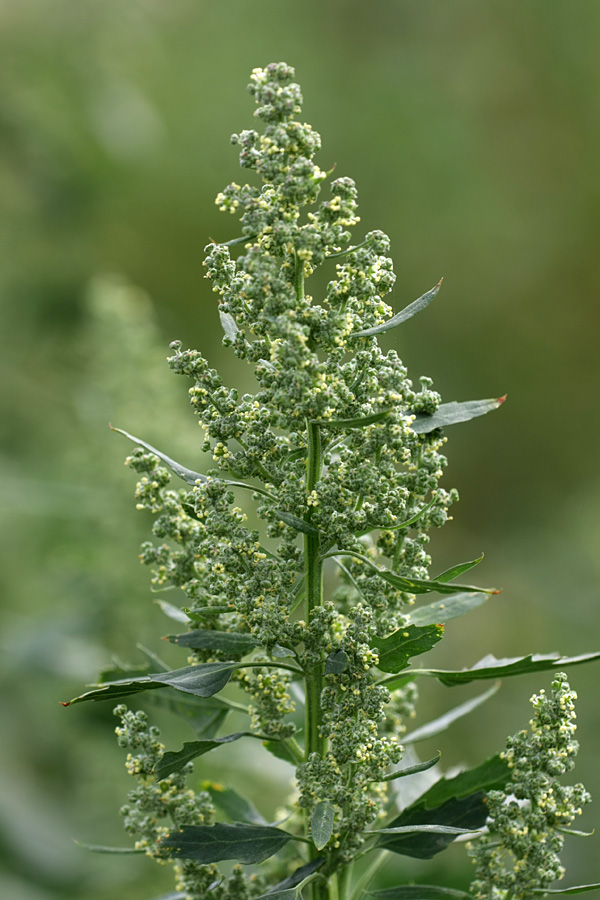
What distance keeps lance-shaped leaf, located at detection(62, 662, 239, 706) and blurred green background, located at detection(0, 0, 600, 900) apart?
84cm

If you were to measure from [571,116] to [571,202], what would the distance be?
803mm

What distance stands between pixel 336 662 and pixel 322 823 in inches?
7.3

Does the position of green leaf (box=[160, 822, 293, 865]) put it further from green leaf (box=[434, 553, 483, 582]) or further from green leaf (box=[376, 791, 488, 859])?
green leaf (box=[434, 553, 483, 582])

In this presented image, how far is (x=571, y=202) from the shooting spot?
7676mm

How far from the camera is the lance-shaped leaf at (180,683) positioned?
1.07 m

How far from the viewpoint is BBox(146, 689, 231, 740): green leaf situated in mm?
1388

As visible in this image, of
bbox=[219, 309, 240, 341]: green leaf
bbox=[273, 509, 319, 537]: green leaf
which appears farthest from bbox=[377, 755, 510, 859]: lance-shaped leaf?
bbox=[219, 309, 240, 341]: green leaf

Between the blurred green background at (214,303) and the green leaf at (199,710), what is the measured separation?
64cm

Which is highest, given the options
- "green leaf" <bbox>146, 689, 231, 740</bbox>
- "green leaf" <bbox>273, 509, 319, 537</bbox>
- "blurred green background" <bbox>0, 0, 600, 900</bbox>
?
"blurred green background" <bbox>0, 0, 600, 900</bbox>

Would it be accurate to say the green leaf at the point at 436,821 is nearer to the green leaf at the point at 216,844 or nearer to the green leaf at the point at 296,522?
the green leaf at the point at 216,844

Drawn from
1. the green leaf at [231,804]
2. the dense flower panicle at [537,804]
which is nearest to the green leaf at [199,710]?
the green leaf at [231,804]

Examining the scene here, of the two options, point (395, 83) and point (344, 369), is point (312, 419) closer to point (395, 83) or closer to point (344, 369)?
point (344, 369)

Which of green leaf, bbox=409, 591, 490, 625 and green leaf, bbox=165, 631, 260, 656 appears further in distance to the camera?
green leaf, bbox=409, 591, 490, 625

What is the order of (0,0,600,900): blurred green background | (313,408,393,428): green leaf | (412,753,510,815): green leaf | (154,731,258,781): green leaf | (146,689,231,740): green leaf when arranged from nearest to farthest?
1. (313,408,393,428): green leaf
2. (154,731,258,781): green leaf
3. (412,753,510,815): green leaf
4. (146,689,231,740): green leaf
5. (0,0,600,900): blurred green background
